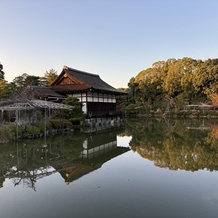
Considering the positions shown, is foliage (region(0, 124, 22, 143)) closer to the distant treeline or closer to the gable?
the gable

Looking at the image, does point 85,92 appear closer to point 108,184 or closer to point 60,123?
point 60,123

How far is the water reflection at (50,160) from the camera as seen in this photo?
22.5ft

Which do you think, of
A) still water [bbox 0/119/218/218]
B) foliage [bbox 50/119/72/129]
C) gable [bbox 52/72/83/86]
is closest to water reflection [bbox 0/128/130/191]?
still water [bbox 0/119/218/218]

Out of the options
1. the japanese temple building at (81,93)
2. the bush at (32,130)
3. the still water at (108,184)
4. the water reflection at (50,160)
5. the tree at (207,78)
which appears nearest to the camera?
the still water at (108,184)

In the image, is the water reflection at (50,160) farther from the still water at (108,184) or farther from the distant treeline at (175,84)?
the distant treeline at (175,84)

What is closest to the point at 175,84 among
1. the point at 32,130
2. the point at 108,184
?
the point at 32,130

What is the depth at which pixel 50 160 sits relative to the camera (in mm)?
8617

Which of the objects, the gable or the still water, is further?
the gable

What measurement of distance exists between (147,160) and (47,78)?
34.3 meters

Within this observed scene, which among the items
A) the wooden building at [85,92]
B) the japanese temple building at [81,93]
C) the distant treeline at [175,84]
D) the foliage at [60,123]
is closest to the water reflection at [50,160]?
the foliage at [60,123]

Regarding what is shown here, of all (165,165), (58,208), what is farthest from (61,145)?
(58,208)

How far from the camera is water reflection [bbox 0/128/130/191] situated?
686cm

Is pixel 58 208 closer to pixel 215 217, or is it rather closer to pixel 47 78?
pixel 215 217

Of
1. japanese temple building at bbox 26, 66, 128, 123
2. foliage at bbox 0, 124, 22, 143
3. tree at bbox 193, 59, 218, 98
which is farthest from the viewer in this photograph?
tree at bbox 193, 59, 218, 98
